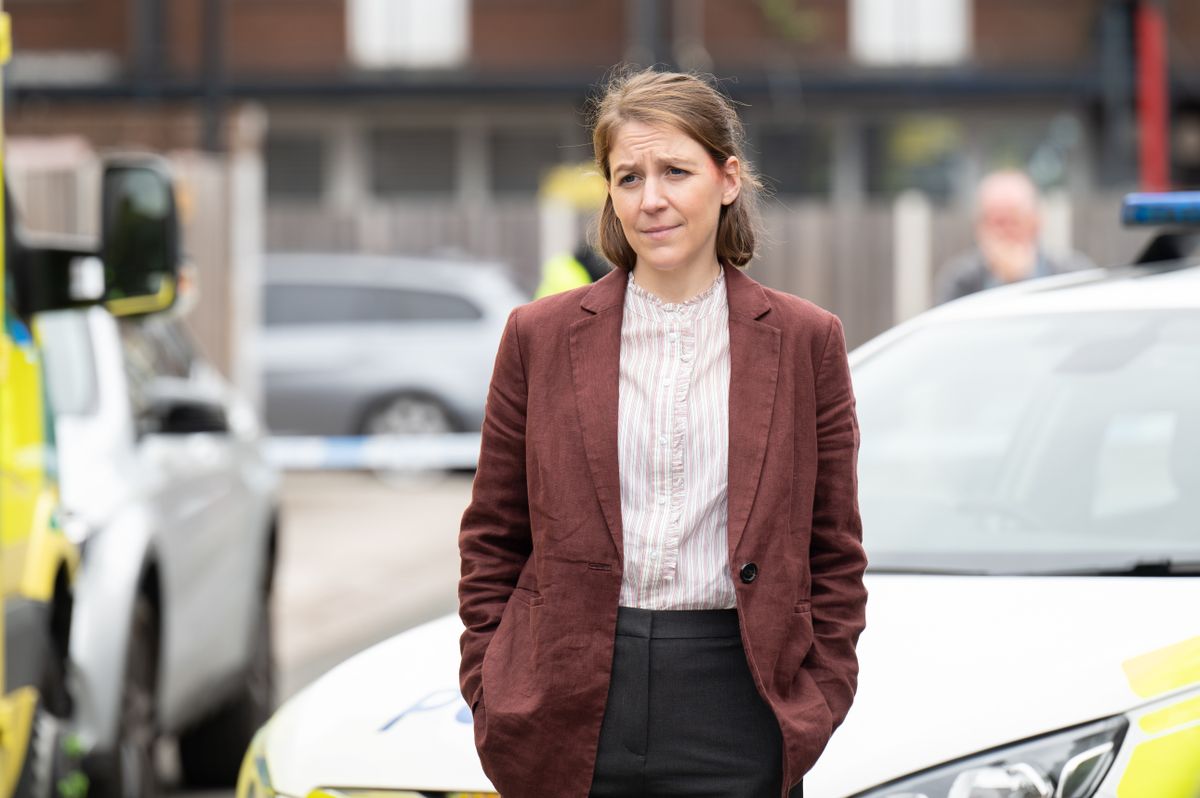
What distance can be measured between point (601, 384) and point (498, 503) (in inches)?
9.1

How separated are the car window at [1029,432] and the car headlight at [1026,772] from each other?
1016mm

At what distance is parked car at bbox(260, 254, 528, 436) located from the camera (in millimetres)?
17953

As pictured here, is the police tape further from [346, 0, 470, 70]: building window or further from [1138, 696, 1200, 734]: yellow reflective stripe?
[1138, 696, 1200, 734]: yellow reflective stripe

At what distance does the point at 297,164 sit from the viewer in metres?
26.6

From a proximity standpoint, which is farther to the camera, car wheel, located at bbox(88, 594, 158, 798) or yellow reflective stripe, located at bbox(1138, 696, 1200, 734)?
car wheel, located at bbox(88, 594, 158, 798)

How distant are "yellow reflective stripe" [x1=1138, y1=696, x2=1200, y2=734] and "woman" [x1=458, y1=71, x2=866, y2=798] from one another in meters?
0.52

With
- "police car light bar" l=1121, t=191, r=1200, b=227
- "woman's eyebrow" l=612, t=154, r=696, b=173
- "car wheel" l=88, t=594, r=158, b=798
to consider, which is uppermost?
"woman's eyebrow" l=612, t=154, r=696, b=173

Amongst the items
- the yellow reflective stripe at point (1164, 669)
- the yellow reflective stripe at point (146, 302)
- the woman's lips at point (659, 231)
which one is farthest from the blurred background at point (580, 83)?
the woman's lips at point (659, 231)

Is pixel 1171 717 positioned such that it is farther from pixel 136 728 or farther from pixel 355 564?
pixel 355 564

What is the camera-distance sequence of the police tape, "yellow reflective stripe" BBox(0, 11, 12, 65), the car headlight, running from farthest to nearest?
the police tape, "yellow reflective stripe" BBox(0, 11, 12, 65), the car headlight

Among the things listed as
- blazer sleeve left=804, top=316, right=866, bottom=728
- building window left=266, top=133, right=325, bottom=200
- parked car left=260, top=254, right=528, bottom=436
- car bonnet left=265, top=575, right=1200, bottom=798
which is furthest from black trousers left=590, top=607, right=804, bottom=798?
building window left=266, top=133, right=325, bottom=200

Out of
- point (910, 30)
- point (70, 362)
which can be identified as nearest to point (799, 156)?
point (910, 30)

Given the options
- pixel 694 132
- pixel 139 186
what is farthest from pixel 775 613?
pixel 139 186

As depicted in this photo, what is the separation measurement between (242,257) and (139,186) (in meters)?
10.7
